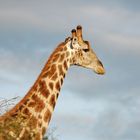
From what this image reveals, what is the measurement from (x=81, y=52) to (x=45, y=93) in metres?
2.03

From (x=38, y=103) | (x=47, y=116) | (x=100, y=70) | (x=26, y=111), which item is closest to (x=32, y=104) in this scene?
(x=38, y=103)

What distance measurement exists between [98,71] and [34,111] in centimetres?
315

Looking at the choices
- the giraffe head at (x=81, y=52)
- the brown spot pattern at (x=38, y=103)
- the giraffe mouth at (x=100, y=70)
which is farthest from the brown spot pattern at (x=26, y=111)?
the giraffe mouth at (x=100, y=70)

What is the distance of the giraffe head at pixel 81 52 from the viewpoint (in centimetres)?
1755

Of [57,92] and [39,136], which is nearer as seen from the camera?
[39,136]

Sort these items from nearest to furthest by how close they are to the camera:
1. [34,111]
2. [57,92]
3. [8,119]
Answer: [8,119], [34,111], [57,92]

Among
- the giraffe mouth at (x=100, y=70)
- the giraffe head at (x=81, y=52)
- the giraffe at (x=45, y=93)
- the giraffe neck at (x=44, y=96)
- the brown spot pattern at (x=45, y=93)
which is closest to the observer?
the giraffe at (x=45, y=93)

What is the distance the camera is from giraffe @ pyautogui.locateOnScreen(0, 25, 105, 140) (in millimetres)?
14734

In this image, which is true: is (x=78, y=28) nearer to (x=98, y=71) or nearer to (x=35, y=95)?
(x=98, y=71)

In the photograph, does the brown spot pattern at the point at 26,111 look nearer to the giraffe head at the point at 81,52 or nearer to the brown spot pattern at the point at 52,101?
the brown spot pattern at the point at 52,101

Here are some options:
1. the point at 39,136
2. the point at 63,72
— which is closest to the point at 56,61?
the point at 63,72

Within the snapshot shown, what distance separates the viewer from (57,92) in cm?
1670

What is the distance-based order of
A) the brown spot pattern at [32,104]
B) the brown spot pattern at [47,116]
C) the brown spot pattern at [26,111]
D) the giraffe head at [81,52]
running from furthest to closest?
the giraffe head at [81,52], the brown spot pattern at [47,116], the brown spot pattern at [32,104], the brown spot pattern at [26,111]

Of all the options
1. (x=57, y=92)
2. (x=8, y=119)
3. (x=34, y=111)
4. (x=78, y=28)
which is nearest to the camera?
(x=8, y=119)
